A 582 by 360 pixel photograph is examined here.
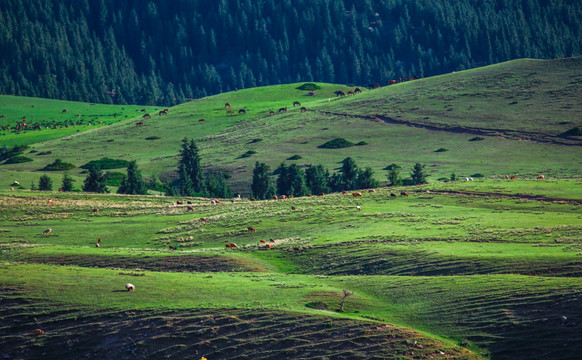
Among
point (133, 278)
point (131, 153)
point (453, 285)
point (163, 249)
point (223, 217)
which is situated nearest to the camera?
point (453, 285)

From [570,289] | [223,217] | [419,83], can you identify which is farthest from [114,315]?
[419,83]

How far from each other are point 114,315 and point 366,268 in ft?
51.9

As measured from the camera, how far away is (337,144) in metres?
130

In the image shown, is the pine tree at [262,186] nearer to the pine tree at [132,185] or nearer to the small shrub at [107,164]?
the pine tree at [132,185]

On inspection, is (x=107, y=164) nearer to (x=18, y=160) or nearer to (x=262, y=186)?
(x=18, y=160)

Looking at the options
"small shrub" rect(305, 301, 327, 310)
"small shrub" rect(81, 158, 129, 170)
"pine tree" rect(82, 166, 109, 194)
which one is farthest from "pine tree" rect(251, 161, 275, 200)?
"small shrub" rect(305, 301, 327, 310)

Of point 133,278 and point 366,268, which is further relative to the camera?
point 366,268

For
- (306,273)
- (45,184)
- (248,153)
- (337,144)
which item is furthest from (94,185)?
(306,273)

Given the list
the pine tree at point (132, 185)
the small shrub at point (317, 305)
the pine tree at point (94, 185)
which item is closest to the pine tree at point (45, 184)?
the pine tree at point (94, 185)

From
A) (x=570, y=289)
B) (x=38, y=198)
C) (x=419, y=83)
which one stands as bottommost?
(x=570, y=289)

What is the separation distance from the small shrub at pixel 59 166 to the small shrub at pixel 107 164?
2176 mm

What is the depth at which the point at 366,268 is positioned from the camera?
46.9 metres

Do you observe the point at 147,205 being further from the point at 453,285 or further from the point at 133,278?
the point at 453,285

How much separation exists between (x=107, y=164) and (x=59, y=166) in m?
7.51
